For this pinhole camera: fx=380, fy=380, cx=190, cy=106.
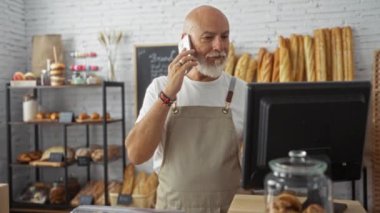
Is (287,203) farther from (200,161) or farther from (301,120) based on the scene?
(200,161)

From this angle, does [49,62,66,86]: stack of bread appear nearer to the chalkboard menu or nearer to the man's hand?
the chalkboard menu

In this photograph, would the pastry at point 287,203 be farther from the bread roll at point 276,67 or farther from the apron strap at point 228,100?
the bread roll at point 276,67

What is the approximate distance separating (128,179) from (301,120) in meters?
2.68

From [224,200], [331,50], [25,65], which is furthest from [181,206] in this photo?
[25,65]

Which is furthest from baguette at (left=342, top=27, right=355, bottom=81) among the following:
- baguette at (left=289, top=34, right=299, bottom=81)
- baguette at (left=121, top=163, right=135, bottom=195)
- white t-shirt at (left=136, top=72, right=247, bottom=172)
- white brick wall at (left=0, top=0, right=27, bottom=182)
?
white brick wall at (left=0, top=0, right=27, bottom=182)

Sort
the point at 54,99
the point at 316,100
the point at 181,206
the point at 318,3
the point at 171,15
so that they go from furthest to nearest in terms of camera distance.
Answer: the point at 54,99 < the point at 171,15 < the point at 318,3 < the point at 181,206 < the point at 316,100

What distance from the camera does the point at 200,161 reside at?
5.39ft

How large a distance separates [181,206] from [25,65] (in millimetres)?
3084

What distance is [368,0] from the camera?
10.8 feet

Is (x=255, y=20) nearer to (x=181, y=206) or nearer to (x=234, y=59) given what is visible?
(x=234, y=59)

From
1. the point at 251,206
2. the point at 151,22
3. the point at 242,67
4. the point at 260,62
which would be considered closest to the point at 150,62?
the point at 151,22

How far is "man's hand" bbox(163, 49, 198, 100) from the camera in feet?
5.11

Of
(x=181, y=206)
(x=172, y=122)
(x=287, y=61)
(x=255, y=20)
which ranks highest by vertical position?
(x=255, y=20)

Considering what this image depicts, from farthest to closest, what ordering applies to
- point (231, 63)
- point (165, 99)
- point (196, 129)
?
1. point (231, 63)
2. point (196, 129)
3. point (165, 99)
